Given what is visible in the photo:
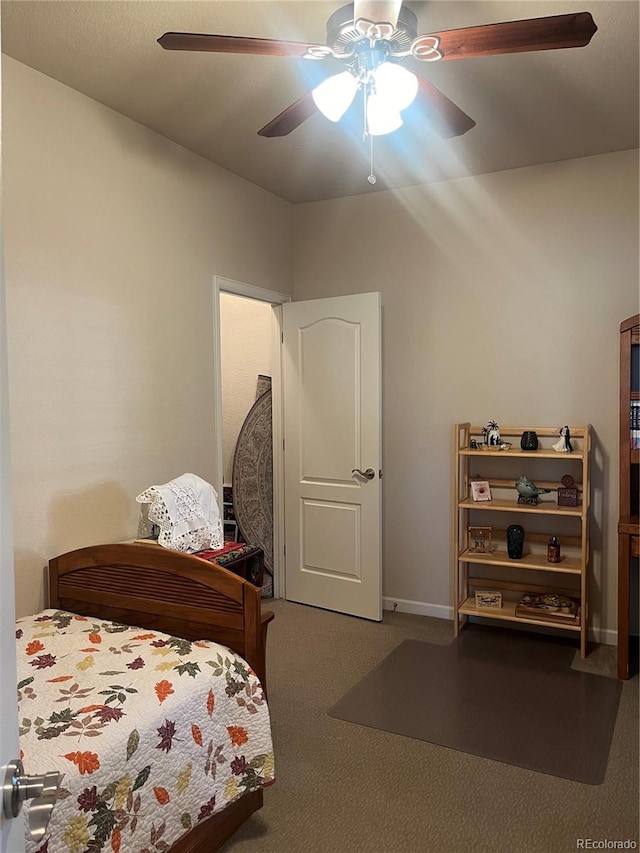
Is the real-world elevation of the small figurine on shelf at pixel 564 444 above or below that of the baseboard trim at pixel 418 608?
above

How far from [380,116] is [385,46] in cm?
→ 20

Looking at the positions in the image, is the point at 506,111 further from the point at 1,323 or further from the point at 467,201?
the point at 1,323

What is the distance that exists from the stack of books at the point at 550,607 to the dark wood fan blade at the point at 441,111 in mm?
2534

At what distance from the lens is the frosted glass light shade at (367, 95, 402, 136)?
2.06 meters

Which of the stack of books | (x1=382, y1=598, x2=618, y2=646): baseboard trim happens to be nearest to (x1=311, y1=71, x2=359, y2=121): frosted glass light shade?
the stack of books

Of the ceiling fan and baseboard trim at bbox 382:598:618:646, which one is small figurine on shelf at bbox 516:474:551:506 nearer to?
baseboard trim at bbox 382:598:618:646

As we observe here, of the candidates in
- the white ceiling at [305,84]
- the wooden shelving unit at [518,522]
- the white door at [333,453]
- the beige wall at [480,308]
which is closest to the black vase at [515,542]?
the wooden shelving unit at [518,522]

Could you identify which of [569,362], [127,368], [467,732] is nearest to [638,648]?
[467,732]

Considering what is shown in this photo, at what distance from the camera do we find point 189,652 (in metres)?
2.11

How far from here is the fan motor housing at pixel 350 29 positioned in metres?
1.90

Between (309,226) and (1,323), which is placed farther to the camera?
(309,226)

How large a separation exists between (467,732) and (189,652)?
1352mm

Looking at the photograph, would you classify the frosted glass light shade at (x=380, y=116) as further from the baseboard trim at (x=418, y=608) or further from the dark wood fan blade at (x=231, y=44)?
the baseboard trim at (x=418, y=608)

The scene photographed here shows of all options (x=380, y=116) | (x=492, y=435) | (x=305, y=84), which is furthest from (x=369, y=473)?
(x=380, y=116)
